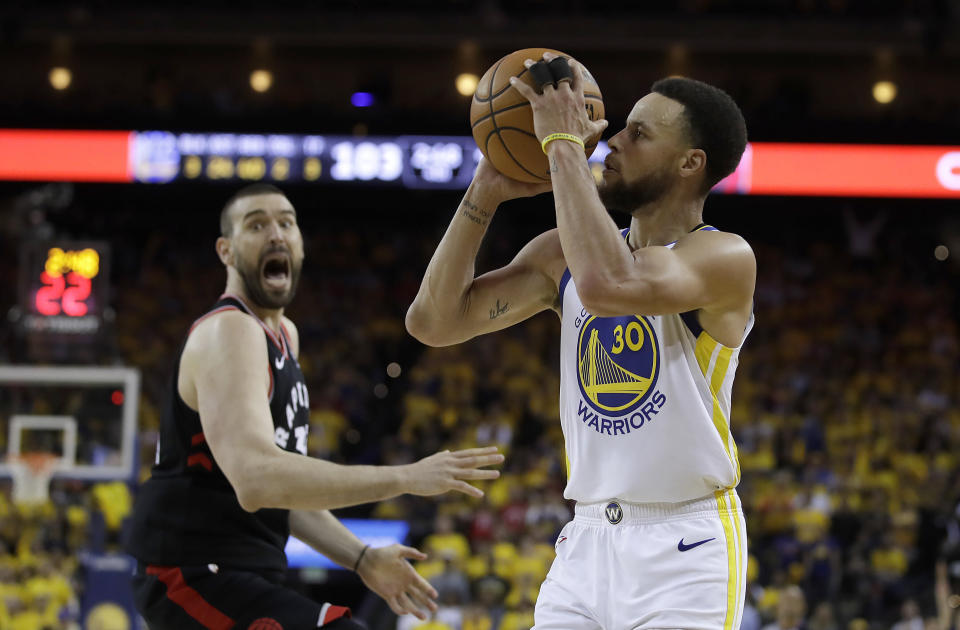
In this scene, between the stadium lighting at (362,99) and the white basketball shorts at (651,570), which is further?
the stadium lighting at (362,99)

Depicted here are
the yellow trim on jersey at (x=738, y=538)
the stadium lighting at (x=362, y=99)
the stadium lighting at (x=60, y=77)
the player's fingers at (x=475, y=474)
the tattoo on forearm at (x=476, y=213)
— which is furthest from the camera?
the stadium lighting at (x=60, y=77)

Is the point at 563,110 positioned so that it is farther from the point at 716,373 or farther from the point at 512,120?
the point at 716,373

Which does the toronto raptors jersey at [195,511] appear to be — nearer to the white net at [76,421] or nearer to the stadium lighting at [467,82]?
the white net at [76,421]

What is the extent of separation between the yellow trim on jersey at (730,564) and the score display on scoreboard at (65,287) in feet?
27.8

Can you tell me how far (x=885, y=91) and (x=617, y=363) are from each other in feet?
60.6

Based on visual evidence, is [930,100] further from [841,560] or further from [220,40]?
[220,40]

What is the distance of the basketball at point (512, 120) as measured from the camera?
319cm

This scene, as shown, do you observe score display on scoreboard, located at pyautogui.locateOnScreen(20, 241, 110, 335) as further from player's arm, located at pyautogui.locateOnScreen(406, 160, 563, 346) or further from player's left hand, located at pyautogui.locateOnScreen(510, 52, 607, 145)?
player's left hand, located at pyautogui.locateOnScreen(510, 52, 607, 145)

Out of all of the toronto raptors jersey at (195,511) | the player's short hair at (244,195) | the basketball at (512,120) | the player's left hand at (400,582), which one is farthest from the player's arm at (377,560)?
the basketball at (512,120)

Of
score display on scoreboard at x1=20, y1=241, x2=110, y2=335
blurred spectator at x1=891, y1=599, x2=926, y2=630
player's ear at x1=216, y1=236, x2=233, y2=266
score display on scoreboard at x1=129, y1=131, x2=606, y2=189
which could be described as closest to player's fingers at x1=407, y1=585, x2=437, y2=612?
player's ear at x1=216, y1=236, x2=233, y2=266

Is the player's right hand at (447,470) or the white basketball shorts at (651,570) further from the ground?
the player's right hand at (447,470)

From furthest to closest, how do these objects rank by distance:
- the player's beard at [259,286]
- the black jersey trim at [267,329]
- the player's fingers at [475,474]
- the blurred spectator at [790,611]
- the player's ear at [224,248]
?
1. the blurred spectator at [790,611]
2. the player's ear at [224,248]
3. the player's beard at [259,286]
4. the black jersey trim at [267,329]
5. the player's fingers at [475,474]

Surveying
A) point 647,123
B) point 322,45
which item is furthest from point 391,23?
point 647,123

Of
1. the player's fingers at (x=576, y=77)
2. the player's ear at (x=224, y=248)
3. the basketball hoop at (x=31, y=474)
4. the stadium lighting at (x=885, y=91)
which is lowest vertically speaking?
the basketball hoop at (x=31, y=474)
